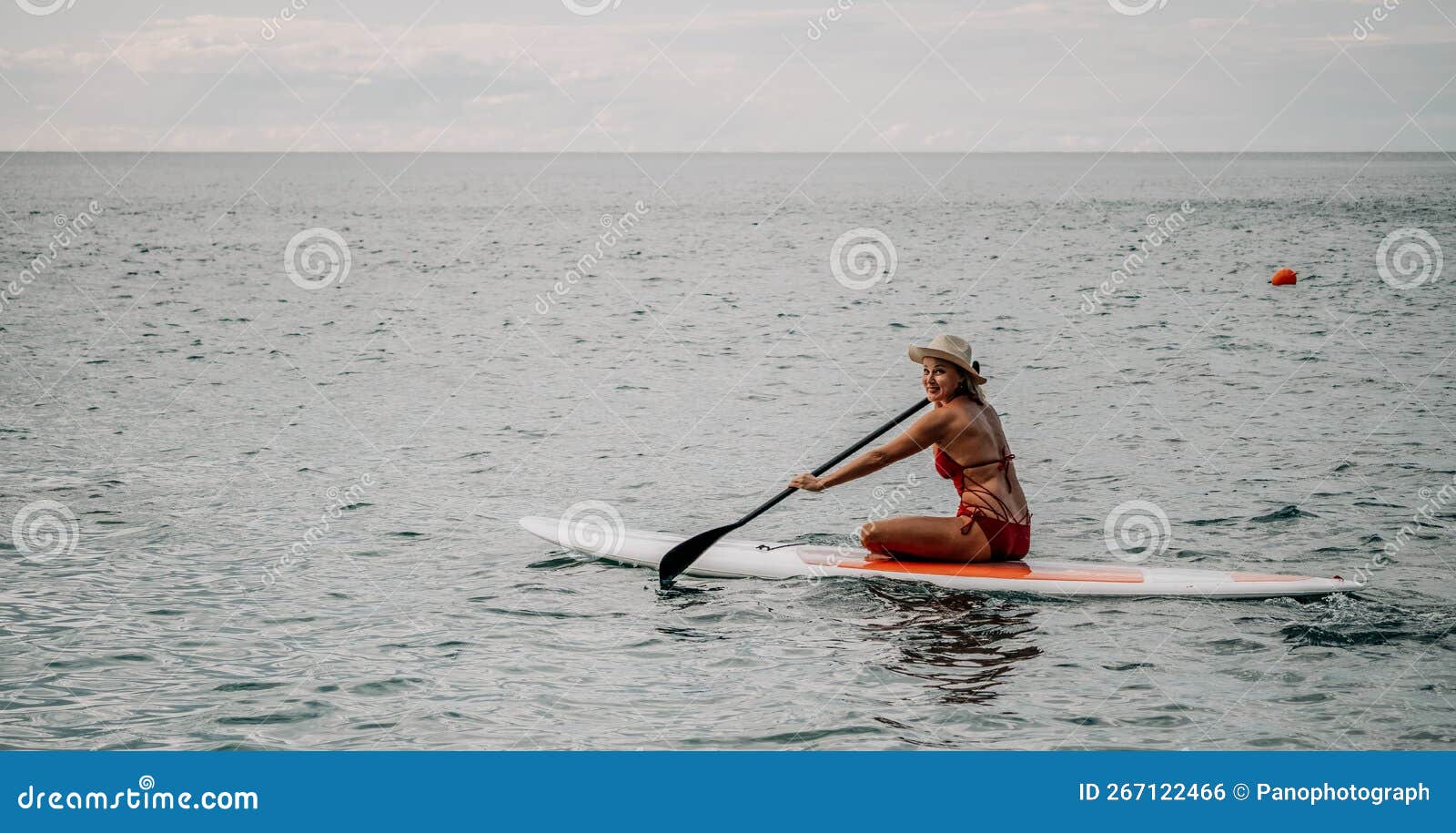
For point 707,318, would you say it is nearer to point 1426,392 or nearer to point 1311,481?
point 1426,392

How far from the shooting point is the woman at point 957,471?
9719 mm

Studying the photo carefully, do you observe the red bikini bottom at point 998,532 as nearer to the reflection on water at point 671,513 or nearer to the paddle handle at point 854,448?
the reflection on water at point 671,513

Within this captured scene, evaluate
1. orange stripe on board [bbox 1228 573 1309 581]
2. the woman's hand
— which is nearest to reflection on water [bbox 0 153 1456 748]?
orange stripe on board [bbox 1228 573 1309 581]

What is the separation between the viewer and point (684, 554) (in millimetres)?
10750

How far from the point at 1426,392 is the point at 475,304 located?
22928mm

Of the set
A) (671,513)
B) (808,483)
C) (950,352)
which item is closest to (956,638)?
(808,483)

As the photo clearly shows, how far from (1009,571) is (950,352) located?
1.74 meters

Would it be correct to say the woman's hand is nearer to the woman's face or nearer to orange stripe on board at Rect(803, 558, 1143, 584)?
orange stripe on board at Rect(803, 558, 1143, 584)

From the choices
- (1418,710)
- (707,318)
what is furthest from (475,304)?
(1418,710)

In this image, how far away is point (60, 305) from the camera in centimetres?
3144

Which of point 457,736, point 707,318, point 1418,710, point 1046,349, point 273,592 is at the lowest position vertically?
point 1418,710

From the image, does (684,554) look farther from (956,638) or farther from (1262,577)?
(1262,577)

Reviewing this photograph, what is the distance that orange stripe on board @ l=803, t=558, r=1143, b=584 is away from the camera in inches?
393
